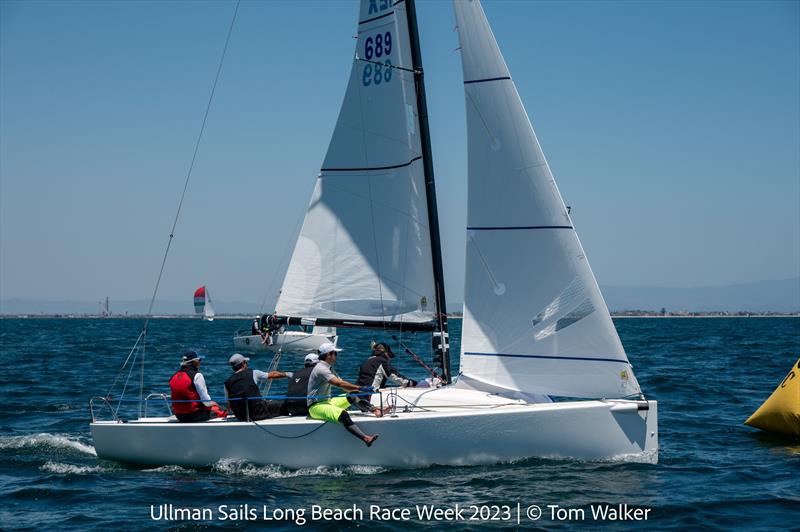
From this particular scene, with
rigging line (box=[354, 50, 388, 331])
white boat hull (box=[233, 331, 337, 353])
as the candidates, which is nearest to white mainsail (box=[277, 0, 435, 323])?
rigging line (box=[354, 50, 388, 331])

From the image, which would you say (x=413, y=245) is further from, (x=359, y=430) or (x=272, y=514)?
(x=272, y=514)

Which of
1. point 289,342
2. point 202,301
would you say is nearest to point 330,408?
point 289,342

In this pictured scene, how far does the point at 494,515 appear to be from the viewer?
27.4 feet

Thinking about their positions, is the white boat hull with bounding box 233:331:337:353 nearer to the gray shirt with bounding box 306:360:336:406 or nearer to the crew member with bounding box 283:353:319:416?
the crew member with bounding box 283:353:319:416

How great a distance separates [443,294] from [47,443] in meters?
6.11

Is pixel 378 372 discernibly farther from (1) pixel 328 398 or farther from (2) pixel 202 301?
(2) pixel 202 301

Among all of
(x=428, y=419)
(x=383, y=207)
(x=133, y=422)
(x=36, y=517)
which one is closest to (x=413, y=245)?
(x=383, y=207)

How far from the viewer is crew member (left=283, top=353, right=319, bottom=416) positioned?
10.6m

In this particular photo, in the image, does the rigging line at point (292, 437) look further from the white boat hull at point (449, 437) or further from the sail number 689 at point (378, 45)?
the sail number 689 at point (378, 45)

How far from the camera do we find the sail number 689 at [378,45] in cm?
1245

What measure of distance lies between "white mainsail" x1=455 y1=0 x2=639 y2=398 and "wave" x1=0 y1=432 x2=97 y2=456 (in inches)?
216

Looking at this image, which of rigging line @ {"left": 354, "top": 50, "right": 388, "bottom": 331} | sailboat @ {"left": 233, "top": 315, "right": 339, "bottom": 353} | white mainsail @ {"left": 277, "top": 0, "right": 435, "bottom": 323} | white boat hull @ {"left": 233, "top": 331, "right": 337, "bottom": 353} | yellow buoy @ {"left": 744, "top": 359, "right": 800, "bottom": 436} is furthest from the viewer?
white boat hull @ {"left": 233, "top": 331, "right": 337, "bottom": 353}

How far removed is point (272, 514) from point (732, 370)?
18278mm

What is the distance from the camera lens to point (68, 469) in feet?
34.4
